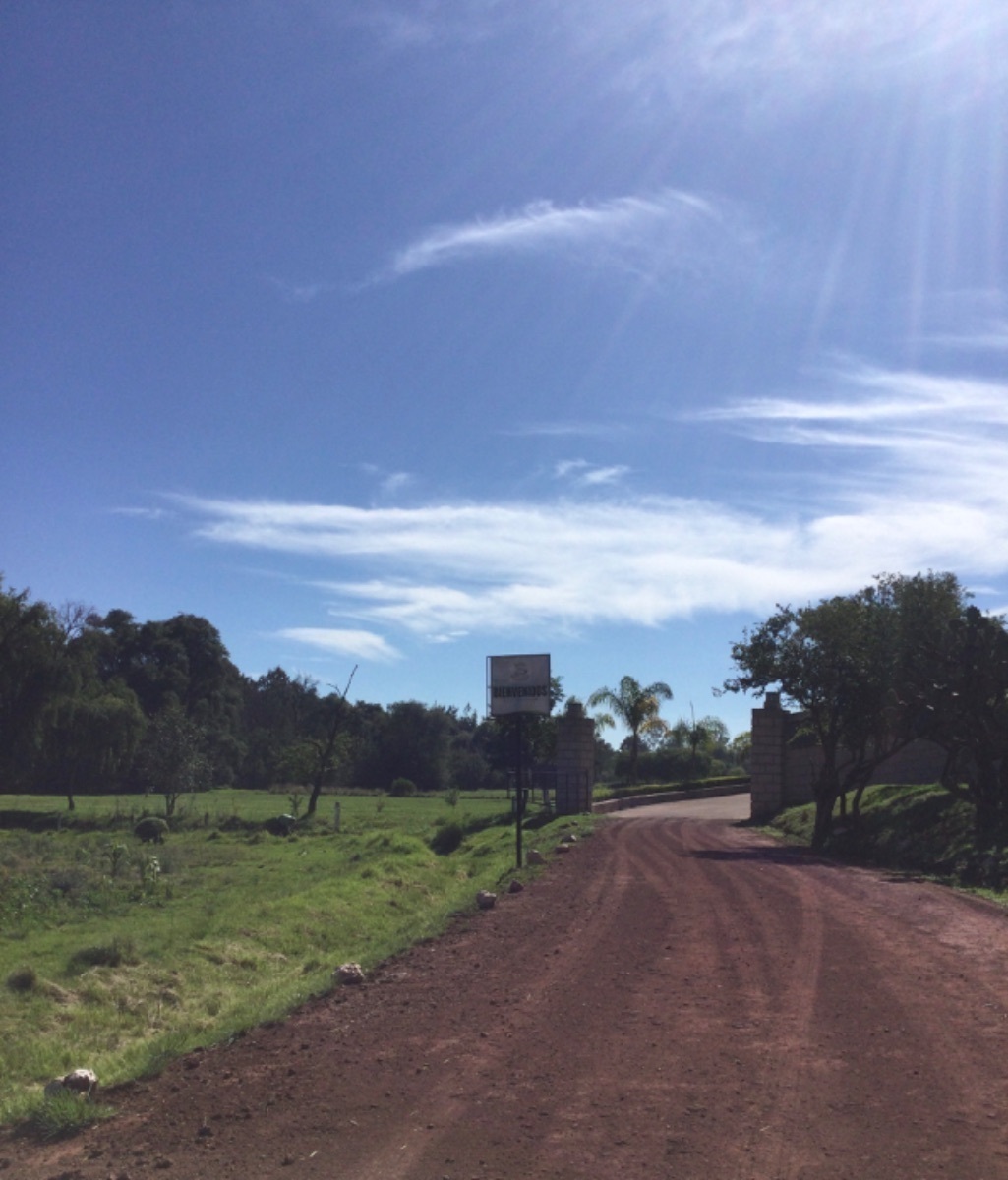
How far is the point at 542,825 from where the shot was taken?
33438mm

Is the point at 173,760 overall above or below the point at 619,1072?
above

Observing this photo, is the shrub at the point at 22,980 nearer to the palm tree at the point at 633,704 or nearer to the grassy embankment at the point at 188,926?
the grassy embankment at the point at 188,926

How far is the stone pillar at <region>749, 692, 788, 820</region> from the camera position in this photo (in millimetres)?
34281

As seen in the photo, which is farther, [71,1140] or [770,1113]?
[71,1140]

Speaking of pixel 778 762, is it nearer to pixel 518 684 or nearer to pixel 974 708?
pixel 974 708

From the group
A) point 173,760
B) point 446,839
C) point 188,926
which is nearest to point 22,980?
point 188,926

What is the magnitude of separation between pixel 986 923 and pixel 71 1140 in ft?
31.1

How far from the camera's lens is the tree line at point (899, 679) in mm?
19141

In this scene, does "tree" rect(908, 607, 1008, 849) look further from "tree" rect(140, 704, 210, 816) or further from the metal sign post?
"tree" rect(140, 704, 210, 816)

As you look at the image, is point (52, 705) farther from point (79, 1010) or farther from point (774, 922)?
point (774, 922)

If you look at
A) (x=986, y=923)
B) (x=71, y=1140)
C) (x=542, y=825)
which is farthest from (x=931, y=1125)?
(x=542, y=825)

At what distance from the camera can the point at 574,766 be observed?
120 feet

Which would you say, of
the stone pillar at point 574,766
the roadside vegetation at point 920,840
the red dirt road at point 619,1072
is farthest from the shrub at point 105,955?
the stone pillar at point 574,766

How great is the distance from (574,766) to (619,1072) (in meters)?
30.7
